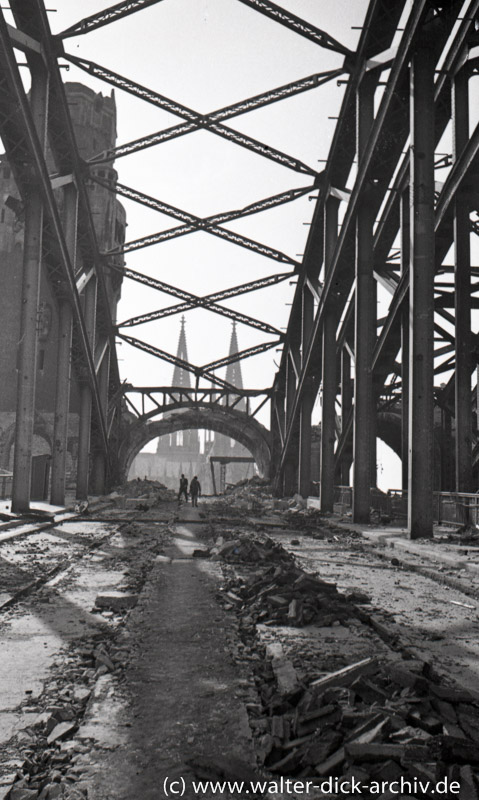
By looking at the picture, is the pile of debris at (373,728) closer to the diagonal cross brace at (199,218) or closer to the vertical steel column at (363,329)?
the vertical steel column at (363,329)

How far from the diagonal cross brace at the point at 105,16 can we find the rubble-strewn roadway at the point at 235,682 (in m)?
13.7

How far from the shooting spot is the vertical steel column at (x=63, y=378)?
18656 millimetres

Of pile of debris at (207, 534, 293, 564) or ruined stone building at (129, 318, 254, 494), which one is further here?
ruined stone building at (129, 318, 254, 494)

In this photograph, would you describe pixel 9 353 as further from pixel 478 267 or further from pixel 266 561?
pixel 266 561

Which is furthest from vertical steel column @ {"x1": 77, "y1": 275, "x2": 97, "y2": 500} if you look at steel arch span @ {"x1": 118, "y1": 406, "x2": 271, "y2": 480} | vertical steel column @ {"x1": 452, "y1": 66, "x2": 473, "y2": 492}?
vertical steel column @ {"x1": 452, "y1": 66, "x2": 473, "y2": 492}

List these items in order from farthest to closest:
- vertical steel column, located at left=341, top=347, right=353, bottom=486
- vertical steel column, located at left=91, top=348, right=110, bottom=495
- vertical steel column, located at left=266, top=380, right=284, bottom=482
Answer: vertical steel column, located at left=266, top=380, right=284, bottom=482, vertical steel column, located at left=91, top=348, right=110, bottom=495, vertical steel column, located at left=341, top=347, right=353, bottom=486

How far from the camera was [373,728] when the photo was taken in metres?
2.74

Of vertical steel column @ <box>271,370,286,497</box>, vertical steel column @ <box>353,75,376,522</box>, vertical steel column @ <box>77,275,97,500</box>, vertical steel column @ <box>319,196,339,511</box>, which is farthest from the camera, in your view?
vertical steel column @ <box>271,370,286,497</box>

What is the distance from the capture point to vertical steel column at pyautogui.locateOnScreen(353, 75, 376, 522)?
14938 millimetres

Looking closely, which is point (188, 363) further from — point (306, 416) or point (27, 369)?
point (27, 369)

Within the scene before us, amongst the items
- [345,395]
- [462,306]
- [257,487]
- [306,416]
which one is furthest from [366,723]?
[257,487]

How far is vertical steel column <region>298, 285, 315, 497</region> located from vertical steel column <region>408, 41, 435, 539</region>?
12.1m

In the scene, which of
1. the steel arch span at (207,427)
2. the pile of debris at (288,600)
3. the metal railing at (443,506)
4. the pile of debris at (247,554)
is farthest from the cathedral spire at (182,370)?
the pile of debris at (288,600)

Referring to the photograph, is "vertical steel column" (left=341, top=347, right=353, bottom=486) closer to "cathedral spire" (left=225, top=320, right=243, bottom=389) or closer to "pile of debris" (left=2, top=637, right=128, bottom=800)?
"pile of debris" (left=2, top=637, right=128, bottom=800)
